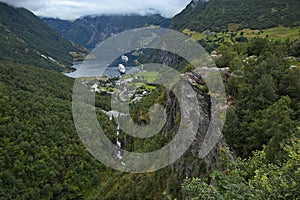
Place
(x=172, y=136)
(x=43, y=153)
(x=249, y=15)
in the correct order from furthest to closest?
(x=249, y=15), (x=43, y=153), (x=172, y=136)

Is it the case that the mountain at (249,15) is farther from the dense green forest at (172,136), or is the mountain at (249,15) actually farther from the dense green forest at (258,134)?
the dense green forest at (258,134)

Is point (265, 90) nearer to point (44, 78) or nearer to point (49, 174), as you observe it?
point (49, 174)

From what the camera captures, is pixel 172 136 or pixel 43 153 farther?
pixel 43 153

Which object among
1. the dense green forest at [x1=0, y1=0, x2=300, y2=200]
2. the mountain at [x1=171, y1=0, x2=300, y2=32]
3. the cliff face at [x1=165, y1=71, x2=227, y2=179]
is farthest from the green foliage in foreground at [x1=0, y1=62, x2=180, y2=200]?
the mountain at [x1=171, y1=0, x2=300, y2=32]

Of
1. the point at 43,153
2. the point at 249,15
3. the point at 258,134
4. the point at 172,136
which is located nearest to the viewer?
the point at 258,134

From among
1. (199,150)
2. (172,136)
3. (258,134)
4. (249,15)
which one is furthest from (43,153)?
(249,15)

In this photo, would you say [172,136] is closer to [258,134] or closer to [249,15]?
[258,134]

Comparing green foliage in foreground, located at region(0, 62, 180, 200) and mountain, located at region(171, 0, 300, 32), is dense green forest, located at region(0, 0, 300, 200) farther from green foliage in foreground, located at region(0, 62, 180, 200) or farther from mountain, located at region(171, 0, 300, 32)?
mountain, located at region(171, 0, 300, 32)

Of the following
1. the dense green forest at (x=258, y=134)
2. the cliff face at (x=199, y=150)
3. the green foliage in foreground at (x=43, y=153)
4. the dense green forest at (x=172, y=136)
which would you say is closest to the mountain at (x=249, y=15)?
the dense green forest at (x=172, y=136)

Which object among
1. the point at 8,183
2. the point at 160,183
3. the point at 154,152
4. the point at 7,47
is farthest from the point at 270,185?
the point at 7,47
